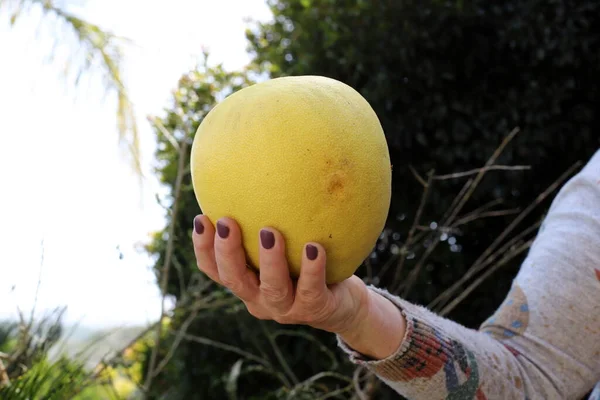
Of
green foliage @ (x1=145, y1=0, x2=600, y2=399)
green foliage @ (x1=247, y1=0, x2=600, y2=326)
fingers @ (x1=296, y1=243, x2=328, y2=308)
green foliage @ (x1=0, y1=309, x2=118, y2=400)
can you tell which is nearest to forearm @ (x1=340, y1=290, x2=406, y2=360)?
fingers @ (x1=296, y1=243, x2=328, y2=308)

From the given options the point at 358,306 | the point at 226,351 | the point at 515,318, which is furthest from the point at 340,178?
the point at 226,351

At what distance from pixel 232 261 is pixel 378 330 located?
0.31 meters

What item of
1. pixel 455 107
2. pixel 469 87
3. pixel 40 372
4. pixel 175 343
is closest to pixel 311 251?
pixel 40 372

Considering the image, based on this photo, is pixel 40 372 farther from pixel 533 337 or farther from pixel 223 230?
pixel 533 337

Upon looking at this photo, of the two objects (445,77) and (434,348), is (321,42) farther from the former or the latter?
(434,348)

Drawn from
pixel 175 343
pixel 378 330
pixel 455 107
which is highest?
pixel 455 107

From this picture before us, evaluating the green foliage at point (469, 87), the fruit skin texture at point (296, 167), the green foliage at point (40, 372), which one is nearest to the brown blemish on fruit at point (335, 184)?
the fruit skin texture at point (296, 167)

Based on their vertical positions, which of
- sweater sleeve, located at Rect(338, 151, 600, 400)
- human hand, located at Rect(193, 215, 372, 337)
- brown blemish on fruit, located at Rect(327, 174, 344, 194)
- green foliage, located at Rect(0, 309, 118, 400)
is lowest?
green foliage, located at Rect(0, 309, 118, 400)

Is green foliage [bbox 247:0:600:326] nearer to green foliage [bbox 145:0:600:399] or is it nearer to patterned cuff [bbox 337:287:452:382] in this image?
green foliage [bbox 145:0:600:399]

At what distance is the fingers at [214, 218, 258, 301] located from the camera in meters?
0.75

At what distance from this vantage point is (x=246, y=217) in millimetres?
755

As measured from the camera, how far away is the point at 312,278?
29.4 inches

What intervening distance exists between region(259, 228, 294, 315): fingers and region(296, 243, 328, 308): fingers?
18 millimetres

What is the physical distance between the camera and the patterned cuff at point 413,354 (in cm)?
98
